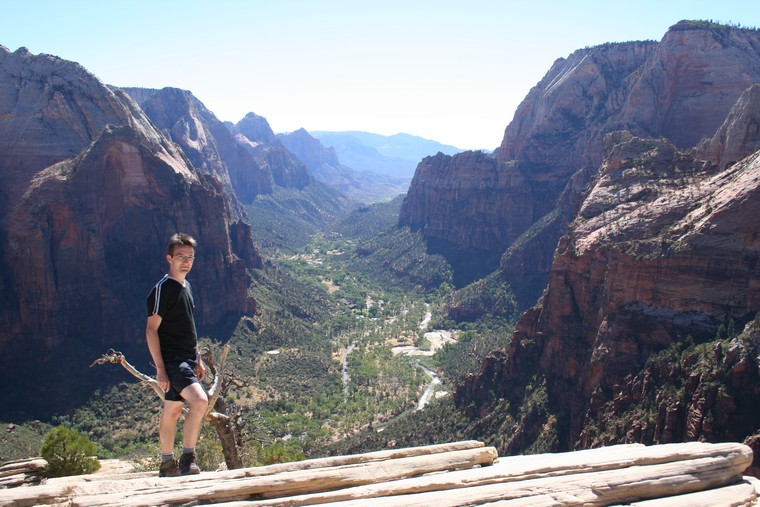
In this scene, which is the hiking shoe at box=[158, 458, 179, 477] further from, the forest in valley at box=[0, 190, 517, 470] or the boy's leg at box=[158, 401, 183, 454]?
the forest in valley at box=[0, 190, 517, 470]

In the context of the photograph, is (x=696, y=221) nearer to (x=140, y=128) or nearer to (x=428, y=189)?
(x=140, y=128)

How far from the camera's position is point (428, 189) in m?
151

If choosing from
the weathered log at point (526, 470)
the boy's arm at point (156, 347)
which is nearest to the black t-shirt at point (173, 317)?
the boy's arm at point (156, 347)

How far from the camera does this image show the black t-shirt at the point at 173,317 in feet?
35.0

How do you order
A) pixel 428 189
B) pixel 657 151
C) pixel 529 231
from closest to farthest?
pixel 657 151 → pixel 529 231 → pixel 428 189

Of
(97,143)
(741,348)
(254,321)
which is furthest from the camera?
(254,321)

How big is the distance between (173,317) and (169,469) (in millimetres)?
3164

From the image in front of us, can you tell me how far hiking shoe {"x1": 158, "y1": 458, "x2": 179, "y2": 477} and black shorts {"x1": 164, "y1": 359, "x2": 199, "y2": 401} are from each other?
139 centimetres

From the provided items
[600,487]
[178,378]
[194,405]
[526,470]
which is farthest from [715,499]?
[178,378]

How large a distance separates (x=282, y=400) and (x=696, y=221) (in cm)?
4572

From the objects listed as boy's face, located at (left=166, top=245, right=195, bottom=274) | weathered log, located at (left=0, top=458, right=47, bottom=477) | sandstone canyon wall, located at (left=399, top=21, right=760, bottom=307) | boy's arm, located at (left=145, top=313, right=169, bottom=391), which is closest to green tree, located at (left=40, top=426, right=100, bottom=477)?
weathered log, located at (left=0, top=458, right=47, bottom=477)

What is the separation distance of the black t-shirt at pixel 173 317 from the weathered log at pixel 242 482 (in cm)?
249

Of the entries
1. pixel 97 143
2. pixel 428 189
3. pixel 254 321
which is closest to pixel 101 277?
pixel 97 143

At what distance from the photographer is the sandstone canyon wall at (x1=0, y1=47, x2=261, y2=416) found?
5431 centimetres
